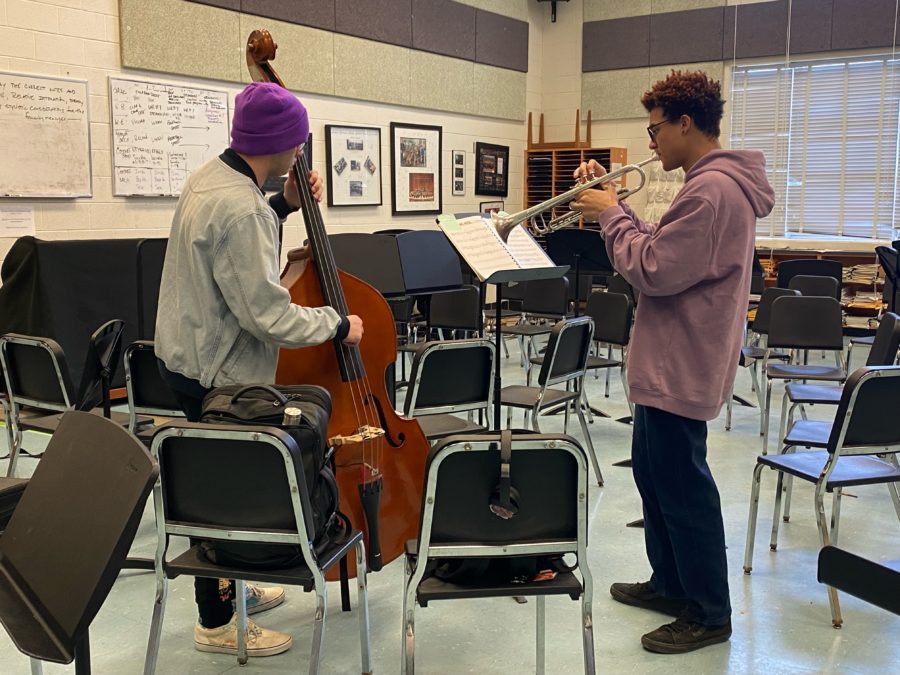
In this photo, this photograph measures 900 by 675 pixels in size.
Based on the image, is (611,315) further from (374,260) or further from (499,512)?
(499,512)

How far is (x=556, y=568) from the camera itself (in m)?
1.92

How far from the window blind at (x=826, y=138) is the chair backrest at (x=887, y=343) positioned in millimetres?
5151

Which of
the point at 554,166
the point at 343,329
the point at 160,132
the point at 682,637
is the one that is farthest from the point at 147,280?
the point at 554,166

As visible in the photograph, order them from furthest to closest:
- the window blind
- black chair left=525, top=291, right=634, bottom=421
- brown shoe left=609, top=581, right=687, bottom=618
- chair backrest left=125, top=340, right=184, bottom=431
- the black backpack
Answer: the window blind < black chair left=525, top=291, right=634, bottom=421 < chair backrest left=125, top=340, right=184, bottom=431 < brown shoe left=609, top=581, right=687, bottom=618 < the black backpack

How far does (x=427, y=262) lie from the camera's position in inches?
197

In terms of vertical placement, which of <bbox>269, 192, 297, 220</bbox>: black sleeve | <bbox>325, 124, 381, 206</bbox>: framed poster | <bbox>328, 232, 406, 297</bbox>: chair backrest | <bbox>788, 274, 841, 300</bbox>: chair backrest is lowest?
<bbox>788, 274, 841, 300</bbox>: chair backrest

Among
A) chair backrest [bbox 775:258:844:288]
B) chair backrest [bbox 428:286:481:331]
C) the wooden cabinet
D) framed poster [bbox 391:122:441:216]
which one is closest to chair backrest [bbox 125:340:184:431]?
chair backrest [bbox 428:286:481:331]

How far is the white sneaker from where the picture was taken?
7.91 feet

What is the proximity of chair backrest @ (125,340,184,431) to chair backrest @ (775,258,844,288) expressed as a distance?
5085mm

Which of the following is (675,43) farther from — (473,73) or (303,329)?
(303,329)

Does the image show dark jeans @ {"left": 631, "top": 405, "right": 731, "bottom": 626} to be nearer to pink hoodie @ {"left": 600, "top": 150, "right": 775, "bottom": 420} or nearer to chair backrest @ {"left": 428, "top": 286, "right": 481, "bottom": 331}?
pink hoodie @ {"left": 600, "top": 150, "right": 775, "bottom": 420}

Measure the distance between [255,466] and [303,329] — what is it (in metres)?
0.39

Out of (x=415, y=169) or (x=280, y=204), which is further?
(x=415, y=169)

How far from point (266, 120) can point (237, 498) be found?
90 centimetres
